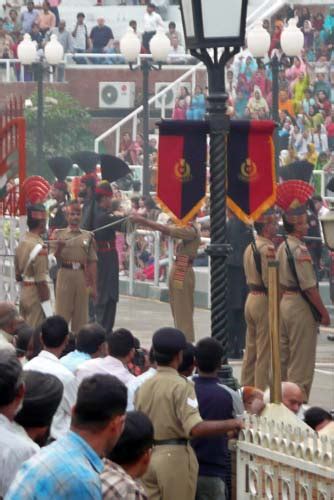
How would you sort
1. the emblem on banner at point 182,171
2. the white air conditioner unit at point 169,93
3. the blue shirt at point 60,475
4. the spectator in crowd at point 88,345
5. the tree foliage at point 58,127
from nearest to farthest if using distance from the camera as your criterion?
the blue shirt at point 60,475, the spectator in crowd at point 88,345, the emblem on banner at point 182,171, the white air conditioner unit at point 169,93, the tree foliage at point 58,127

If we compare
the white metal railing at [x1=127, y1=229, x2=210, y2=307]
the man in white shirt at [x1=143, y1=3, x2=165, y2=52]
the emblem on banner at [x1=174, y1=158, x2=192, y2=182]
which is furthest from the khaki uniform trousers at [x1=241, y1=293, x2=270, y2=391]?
the man in white shirt at [x1=143, y1=3, x2=165, y2=52]

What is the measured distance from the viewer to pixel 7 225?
58.0 feet

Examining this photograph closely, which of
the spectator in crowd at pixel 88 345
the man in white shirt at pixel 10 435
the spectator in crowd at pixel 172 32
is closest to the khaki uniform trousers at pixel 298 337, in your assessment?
the spectator in crowd at pixel 88 345

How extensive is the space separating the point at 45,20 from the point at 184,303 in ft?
79.3

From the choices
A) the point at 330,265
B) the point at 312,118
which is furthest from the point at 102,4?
the point at 330,265

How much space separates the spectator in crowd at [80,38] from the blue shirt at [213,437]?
107 ft

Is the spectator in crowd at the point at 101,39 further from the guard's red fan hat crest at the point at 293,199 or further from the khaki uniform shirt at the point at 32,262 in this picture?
the guard's red fan hat crest at the point at 293,199

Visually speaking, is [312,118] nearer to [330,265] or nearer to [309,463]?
[330,265]

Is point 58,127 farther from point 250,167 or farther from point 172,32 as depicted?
point 250,167

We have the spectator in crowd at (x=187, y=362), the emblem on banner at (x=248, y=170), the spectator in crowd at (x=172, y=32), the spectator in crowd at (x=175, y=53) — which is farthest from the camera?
the spectator in crowd at (x=172, y=32)

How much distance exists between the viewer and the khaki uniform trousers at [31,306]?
52.6ft

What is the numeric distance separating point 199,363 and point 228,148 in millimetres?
2143

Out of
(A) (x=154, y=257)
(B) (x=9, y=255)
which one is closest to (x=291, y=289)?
(B) (x=9, y=255)

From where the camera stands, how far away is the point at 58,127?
38719mm
